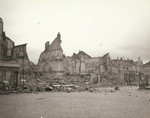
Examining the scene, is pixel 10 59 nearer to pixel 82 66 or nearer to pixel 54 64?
pixel 54 64

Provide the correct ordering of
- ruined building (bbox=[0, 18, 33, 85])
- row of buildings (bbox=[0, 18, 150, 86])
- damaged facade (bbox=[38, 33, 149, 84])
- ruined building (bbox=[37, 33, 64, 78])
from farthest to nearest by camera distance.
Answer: damaged facade (bbox=[38, 33, 149, 84]) → ruined building (bbox=[37, 33, 64, 78]) → row of buildings (bbox=[0, 18, 150, 86]) → ruined building (bbox=[0, 18, 33, 85])

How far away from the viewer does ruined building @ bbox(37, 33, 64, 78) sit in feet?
74.3

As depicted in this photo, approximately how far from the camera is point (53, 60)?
922 inches

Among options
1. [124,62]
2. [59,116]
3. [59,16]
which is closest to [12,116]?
[59,116]

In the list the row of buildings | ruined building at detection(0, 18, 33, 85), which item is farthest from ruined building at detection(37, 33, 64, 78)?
ruined building at detection(0, 18, 33, 85)

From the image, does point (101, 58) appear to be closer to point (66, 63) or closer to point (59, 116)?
point (66, 63)

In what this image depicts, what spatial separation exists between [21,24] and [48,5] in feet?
3.93

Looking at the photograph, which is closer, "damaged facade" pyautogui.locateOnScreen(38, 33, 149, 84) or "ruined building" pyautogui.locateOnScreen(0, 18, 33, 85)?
"ruined building" pyautogui.locateOnScreen(0, 18, 33, 85)

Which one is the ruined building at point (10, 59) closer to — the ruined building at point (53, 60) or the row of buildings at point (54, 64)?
the row of buildings at point (54, 64)

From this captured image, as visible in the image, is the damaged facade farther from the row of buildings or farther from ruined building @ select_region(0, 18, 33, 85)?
ruined building @ select_region(0, 18, 33, 85)

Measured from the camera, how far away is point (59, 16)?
6.45 meters

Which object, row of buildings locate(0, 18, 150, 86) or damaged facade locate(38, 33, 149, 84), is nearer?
row of buildings locate(0, 18, 150, 86)

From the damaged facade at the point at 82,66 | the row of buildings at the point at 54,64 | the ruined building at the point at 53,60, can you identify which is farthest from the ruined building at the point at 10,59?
the damaged facade at the point at 82,66

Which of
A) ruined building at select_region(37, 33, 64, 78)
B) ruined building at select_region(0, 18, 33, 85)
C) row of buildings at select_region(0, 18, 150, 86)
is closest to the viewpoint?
ruined building at select_region(0, 18, 33, 85)
